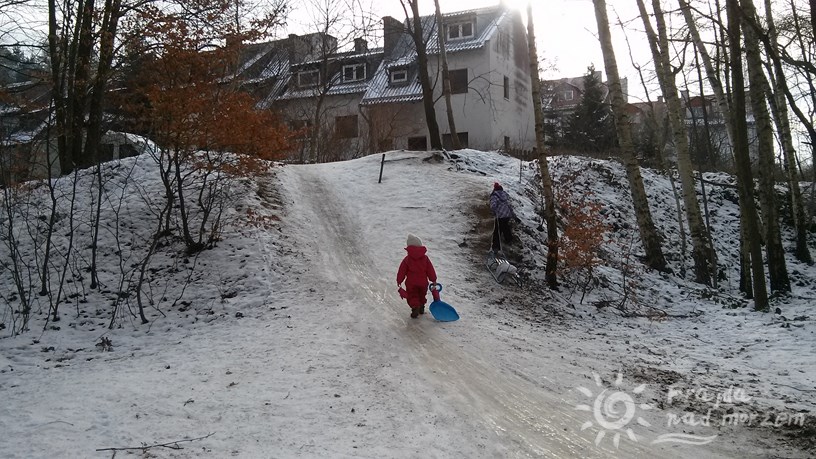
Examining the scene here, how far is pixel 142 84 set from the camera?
10328mm

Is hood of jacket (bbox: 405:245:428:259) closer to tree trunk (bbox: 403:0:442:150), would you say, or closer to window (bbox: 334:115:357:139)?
tree trunk (bbox: 403:0:442:150)

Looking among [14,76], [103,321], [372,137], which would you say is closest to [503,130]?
[372,137]

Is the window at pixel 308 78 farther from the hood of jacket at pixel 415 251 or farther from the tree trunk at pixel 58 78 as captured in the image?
the hood of jacket at pixel 415 251

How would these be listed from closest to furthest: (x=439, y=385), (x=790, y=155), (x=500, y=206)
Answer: (x=439, y=385) → (x=500, y=206) → (x=790, y=155)

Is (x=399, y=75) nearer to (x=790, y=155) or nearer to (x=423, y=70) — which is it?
(x=423, y=70)

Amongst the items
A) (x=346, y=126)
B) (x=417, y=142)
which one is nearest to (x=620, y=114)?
(x=417, y=142)

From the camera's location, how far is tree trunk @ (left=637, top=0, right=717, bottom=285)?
506 inches

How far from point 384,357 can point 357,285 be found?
3457 millimetres

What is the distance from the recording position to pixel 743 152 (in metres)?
9.79

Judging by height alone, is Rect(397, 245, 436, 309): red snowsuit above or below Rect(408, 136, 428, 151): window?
below

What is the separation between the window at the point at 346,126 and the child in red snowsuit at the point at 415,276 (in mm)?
20249
